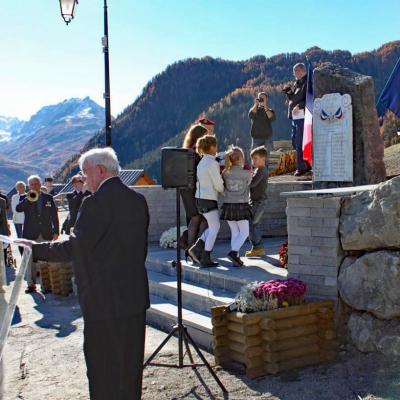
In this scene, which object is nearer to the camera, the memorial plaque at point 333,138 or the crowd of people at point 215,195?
the crowd of people at point 215,195

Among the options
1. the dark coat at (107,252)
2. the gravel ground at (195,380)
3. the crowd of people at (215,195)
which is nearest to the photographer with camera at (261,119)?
the crowd of people at (215,195)

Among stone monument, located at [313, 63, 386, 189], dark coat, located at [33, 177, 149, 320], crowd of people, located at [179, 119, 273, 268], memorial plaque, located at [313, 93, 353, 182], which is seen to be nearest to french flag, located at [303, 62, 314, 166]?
memorial plaque, located at [313, 93, 353, 182]

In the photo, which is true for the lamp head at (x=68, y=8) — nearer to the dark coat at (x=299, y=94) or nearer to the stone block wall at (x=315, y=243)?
the dark coat at (x=299, y=94)

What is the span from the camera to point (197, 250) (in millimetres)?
7930

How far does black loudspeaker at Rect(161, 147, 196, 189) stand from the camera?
5.73 metres

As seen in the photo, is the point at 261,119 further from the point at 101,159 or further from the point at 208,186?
the point at 101,159

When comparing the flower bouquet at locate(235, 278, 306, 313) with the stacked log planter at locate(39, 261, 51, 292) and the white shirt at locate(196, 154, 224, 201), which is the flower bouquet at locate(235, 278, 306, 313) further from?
the stacked log planter at locate(39, 261, 51, 292)

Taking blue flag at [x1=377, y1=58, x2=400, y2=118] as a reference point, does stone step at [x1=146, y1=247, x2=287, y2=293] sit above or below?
below

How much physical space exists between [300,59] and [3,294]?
72932 mm

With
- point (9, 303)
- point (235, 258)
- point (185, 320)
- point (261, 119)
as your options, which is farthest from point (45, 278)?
point (9, 303)

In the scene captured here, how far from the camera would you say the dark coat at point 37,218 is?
996cm

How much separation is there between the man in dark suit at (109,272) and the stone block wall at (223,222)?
6669 millimetres

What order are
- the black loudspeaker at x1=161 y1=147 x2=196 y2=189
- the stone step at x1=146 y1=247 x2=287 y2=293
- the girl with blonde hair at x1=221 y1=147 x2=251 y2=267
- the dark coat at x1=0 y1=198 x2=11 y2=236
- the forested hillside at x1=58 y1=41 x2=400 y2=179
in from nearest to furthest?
the black loudspeaker at x1=161 y1=147 x2=196 y2=189
the stone step at x1=146 y1=247 x2=287 y2=293
the girl with blonde hair at x1=221 y1=147 x2=251 y2=267
the dark coat at x1=0 y1=198 x2=11 y2=236
the forested hillside at x1=58 y1=41 x2=400 y2=179

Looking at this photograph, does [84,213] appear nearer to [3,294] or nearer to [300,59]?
[3,294]
